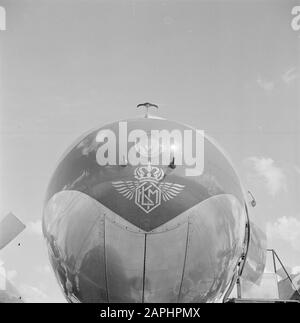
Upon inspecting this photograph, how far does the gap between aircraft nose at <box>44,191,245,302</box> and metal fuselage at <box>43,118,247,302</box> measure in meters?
0.01

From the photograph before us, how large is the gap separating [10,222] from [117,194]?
6.42ft

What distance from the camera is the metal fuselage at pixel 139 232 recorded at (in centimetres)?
535

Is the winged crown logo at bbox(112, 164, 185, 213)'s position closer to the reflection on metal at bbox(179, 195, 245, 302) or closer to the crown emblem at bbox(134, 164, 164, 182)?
the crown emblem at bbox(134, 164, 164, 182)

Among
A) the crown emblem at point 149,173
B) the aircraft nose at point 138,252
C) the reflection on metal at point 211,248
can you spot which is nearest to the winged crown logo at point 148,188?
the crown emblem at point 149,173

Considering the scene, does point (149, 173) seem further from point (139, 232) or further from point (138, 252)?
point (138, 252)

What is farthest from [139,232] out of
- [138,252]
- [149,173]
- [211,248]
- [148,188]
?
[211,248]

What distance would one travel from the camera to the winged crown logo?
5340mm

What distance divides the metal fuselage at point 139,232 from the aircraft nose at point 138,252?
0.04 ft

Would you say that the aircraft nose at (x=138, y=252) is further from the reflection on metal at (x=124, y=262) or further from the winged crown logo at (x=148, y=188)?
the winged crown logo at (x=148, y=188)

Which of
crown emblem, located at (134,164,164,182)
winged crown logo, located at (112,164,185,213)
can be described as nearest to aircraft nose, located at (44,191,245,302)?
winged crown logo, located at (112,164,185,213)

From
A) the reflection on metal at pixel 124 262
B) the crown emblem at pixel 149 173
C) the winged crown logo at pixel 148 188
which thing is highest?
the crown emblem at pixel 149 173

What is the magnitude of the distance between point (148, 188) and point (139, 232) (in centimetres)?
48

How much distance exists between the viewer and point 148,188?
17.6 feet
